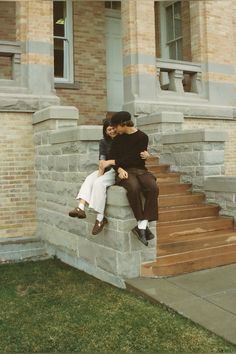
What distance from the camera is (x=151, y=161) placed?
9305mm

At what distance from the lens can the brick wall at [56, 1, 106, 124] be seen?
1217 centimetres

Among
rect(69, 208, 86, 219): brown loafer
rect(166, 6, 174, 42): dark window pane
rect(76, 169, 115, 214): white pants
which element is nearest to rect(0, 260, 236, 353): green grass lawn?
rect(69, 208, 86, 219): brown loafer

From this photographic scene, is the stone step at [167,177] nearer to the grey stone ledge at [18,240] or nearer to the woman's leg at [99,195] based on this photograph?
the woman's leg at [99,195]

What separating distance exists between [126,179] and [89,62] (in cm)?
733

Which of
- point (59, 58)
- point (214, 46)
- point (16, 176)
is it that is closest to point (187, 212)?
point (16, 176)

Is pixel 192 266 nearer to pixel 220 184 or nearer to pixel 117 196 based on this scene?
pixel 117 196

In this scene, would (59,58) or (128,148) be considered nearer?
(128,148)

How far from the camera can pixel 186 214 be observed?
7.66 metres

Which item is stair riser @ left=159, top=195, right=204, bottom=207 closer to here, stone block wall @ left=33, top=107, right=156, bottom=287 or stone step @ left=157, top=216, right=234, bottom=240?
stone step @ left=157, top=216, right=234, bottom=240

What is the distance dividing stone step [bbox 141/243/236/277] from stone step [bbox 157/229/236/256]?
13cm

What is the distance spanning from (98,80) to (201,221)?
6.42 metres

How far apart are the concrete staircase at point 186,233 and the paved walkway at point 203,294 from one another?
171mm

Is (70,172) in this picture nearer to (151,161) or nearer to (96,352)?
(151,161)

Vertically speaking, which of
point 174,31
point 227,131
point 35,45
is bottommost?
point 227,131
